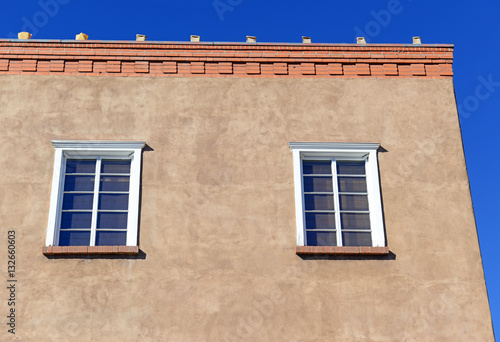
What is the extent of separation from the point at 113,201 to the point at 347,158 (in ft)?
13.4

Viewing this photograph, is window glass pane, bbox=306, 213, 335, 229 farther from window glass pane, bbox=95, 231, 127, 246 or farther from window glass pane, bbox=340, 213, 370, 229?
window glass pane, bbox=95, 231, 127, 246

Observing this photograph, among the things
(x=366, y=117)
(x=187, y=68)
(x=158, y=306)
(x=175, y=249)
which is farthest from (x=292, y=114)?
(x=158, y=306)

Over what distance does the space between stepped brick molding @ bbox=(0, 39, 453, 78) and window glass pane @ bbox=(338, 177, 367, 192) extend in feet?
6.74

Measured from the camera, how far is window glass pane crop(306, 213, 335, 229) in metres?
10.9

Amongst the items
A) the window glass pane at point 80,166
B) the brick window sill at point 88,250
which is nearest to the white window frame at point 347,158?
the brick window sill at point 88,250

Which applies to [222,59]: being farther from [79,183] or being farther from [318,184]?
[79,183]

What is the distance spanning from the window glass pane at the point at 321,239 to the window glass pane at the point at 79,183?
3.74 metres

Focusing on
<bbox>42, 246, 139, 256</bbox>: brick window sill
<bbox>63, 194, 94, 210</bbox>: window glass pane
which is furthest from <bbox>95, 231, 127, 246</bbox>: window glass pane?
<bbox>63, 194, 94, 210</bbox>: window glass pane

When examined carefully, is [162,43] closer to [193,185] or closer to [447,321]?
[193,185]

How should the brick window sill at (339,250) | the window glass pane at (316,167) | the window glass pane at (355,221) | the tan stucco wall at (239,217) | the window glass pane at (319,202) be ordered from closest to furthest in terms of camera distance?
the tan stucco wall at (239,217) → the brick window sill at (339,250) → the window glass pane at (355,221) → the window glass pane at (319,202) → the window glass pane at (316,167)

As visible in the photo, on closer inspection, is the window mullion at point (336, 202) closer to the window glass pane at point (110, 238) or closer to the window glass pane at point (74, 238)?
the window glass pane at point (110, 238)

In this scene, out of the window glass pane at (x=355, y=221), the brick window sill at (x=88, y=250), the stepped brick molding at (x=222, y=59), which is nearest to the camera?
the brick window sill at (x=88, y=250)

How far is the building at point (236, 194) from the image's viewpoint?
396 inches

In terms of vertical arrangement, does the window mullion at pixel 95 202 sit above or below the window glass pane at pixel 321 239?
above
